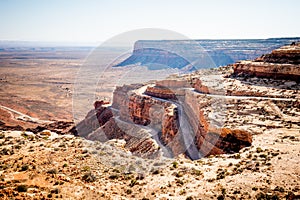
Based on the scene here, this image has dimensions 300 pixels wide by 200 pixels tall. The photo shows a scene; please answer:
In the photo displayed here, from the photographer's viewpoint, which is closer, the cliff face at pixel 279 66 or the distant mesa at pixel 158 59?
the cliff face at pixel 279 66

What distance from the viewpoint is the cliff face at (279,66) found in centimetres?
2894

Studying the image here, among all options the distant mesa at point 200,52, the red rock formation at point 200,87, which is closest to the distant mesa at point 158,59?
the distant mesa at point 200,52

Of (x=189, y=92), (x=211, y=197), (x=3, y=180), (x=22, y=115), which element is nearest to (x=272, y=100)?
(x=189, y=92)

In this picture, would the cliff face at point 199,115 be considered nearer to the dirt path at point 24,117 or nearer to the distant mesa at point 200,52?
the dirt path at point 24,117

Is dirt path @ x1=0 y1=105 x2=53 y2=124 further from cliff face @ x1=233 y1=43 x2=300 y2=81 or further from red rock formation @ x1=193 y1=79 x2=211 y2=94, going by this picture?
cliff face @ x1=233 y1=43 x2=300 y2=81

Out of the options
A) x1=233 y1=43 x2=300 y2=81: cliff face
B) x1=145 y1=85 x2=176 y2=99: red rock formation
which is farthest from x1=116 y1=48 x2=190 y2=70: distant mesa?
x1=233 y1=43 x2=300 y2=81: cliff face

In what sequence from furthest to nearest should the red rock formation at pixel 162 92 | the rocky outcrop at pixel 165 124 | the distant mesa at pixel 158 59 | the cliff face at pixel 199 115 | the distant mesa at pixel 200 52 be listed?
the distant mesa at pixel 158 59 < the distant mesa at pixel 200 52 < the red rock formation at pixel 162 92 < the rocky outcrop at pixel 165 124 < the cliff face at pixel 199 115

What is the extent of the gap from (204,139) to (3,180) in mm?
14603

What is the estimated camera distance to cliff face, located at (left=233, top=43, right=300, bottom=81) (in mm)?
28938

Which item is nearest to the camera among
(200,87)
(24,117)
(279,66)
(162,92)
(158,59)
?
(279,66)

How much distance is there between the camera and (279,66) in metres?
30.2

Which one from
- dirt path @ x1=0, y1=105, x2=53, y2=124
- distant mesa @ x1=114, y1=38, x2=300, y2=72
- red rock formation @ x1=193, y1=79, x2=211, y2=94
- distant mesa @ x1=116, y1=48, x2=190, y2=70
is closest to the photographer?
red rock formation @ x1=193, y1=79, x2=211, y2=94

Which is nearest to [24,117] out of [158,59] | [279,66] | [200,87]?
[200,87]

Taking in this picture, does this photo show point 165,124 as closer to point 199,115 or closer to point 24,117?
point 199,115
